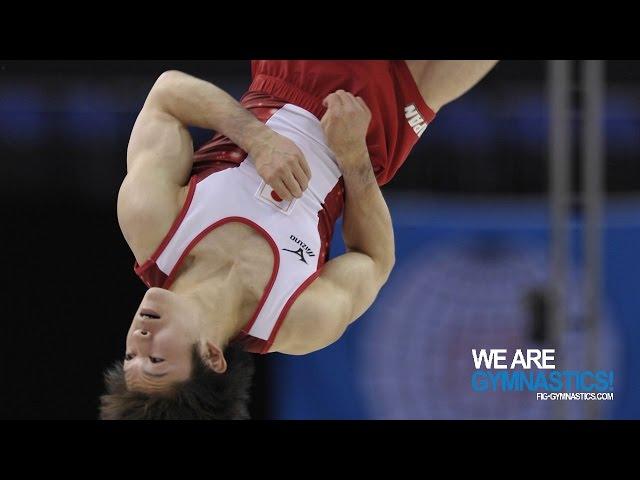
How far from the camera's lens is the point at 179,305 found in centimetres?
256

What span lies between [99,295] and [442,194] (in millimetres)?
1379

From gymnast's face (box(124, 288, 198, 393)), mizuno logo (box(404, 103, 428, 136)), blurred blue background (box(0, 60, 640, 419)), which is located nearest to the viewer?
gymnast's face (box(124, 288, 198, 393))

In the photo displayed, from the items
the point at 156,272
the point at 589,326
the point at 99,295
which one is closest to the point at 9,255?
the point at 99,295

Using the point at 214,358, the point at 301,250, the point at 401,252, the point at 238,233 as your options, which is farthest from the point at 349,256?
the point at 401,252

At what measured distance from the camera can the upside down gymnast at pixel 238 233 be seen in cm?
261

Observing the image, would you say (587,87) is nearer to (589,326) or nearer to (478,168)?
(478,168)

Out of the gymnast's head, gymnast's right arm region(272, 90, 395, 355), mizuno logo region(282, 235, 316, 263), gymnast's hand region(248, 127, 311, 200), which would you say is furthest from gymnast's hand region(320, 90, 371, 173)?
the gymnast's head

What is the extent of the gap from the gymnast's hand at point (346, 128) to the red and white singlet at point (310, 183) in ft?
0.15

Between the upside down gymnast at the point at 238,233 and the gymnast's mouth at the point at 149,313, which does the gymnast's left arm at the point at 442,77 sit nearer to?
the upside down gymnast at the point at 238,233

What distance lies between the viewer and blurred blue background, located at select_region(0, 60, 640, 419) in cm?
384

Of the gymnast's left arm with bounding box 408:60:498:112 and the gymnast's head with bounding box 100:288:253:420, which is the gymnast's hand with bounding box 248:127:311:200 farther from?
the gymnast's left arm with bounding box 408:60:498:112

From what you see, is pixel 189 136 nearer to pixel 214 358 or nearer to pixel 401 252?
pixel 214 358

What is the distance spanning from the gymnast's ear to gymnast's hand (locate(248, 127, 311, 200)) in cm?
43

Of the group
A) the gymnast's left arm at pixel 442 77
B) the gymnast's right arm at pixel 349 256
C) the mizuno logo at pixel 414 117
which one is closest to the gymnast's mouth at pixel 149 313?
the gymnast's right arm at pixel 349 256
